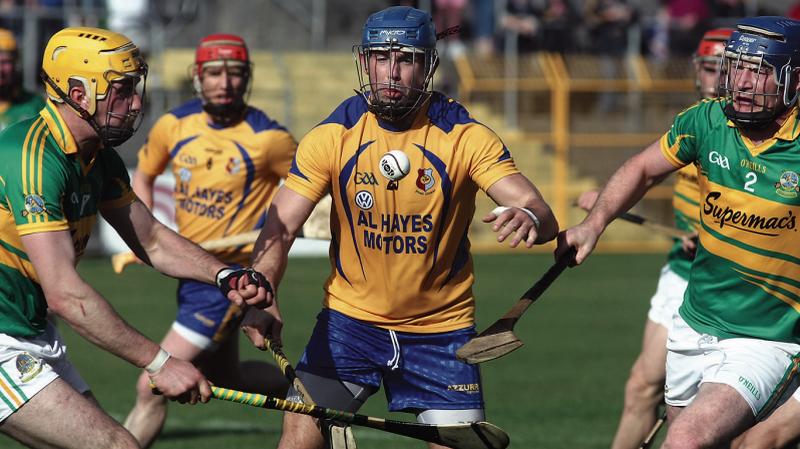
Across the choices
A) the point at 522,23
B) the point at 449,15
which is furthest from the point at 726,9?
the point at 449,15

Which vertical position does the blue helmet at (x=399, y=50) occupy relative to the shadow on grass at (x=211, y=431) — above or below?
above

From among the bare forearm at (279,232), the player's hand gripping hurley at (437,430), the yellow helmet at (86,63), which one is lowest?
the player's hand gripping hurley at (437,430)

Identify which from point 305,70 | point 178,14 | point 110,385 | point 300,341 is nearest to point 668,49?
point 305,70

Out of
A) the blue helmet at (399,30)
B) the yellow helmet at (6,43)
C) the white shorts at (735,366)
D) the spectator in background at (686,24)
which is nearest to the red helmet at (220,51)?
the yellow helmet at (6,43)

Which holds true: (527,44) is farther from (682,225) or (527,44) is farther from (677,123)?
(677,123)

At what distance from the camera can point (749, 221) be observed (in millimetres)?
5031

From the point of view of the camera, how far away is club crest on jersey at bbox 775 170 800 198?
495 centimetres

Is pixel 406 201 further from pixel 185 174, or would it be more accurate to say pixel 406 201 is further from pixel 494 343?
pixel 185 174

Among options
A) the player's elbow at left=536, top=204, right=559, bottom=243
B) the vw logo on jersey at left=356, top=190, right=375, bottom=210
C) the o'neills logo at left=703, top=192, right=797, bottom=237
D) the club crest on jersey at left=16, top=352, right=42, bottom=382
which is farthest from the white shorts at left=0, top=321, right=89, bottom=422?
the o'neills logo at left=703, top=192, right=797, bottom=237

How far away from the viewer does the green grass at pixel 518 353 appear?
7754 mm

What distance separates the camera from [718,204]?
511 cm

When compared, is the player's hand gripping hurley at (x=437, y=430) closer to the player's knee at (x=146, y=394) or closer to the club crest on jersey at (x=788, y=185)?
the club crest on jersey at (x=788, y=185)

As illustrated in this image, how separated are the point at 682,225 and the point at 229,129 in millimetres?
2582

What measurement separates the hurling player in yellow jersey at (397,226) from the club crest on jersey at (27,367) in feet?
3.17
